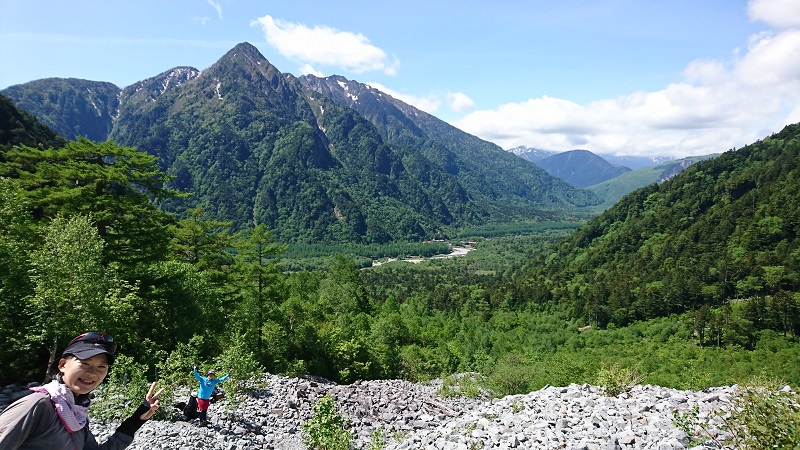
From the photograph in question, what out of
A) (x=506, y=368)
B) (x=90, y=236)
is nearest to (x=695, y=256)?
(x=506, y=368)

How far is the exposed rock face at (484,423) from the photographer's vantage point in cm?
1050

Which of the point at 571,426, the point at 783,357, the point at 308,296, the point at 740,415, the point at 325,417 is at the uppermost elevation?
the point at 740,415

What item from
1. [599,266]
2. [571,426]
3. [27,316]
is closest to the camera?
[571,426]

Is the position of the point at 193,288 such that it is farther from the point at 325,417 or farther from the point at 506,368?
the point at 506,368

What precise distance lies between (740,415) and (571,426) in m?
4.47

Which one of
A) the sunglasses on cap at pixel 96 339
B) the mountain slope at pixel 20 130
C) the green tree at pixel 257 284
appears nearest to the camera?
the sunglasses on cap at pixel 96 339

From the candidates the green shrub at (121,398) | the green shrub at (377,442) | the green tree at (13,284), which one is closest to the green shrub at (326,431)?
the green shrub at (377,442)

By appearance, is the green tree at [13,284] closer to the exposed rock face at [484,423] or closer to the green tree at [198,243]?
the exposed rock face at [484,423]

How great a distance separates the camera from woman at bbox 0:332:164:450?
11.0 feet

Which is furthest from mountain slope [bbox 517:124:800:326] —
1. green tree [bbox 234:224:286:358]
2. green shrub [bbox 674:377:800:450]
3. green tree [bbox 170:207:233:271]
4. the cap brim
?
the cap brim

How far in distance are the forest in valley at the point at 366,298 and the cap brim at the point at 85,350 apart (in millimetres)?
14489

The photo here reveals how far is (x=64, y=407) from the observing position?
3.66m

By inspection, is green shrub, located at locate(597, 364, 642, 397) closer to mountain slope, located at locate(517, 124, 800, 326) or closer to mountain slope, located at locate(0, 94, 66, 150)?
mountain slope, located at locate(517, 124, 800, 326)

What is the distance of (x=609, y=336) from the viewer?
211 ft
